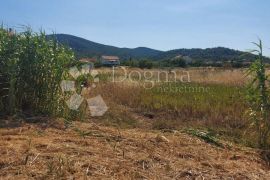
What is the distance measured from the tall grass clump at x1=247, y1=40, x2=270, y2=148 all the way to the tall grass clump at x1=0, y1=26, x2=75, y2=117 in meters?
2.91

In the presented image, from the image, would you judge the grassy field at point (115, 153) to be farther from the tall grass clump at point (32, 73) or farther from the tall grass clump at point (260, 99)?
the tall grass clump at point (32, 73)

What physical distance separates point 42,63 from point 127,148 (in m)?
2.69

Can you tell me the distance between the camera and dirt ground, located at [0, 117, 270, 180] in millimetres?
3557

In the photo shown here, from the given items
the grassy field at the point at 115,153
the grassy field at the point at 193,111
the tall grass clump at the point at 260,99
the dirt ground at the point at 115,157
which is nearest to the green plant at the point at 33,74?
the grassy field at the point at 115,153

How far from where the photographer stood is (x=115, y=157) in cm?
402

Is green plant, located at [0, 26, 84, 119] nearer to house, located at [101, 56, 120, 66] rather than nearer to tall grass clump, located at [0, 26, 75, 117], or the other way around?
tall grass clump, located at [0, 26, 75, 117]

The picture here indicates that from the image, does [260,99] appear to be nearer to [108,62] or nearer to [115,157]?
[115,157]

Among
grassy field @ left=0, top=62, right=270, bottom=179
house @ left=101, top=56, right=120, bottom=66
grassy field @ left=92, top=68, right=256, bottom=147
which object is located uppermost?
house @ left=101, top=56, right=120, bottom=66

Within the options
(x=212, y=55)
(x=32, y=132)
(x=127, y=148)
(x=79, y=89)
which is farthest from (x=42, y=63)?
(x=212, y=55)

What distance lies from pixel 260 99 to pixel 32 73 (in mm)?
3419

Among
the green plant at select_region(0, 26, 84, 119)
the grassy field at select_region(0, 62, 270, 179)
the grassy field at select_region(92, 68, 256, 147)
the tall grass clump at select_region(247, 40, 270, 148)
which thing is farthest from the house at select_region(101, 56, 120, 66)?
the tall grass clump at select_region(247, 40, 270, 148)

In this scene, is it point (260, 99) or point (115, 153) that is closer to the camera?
point (115, 153)

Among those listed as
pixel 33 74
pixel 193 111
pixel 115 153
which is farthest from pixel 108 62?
pixel 115 153

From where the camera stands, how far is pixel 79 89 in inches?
275
